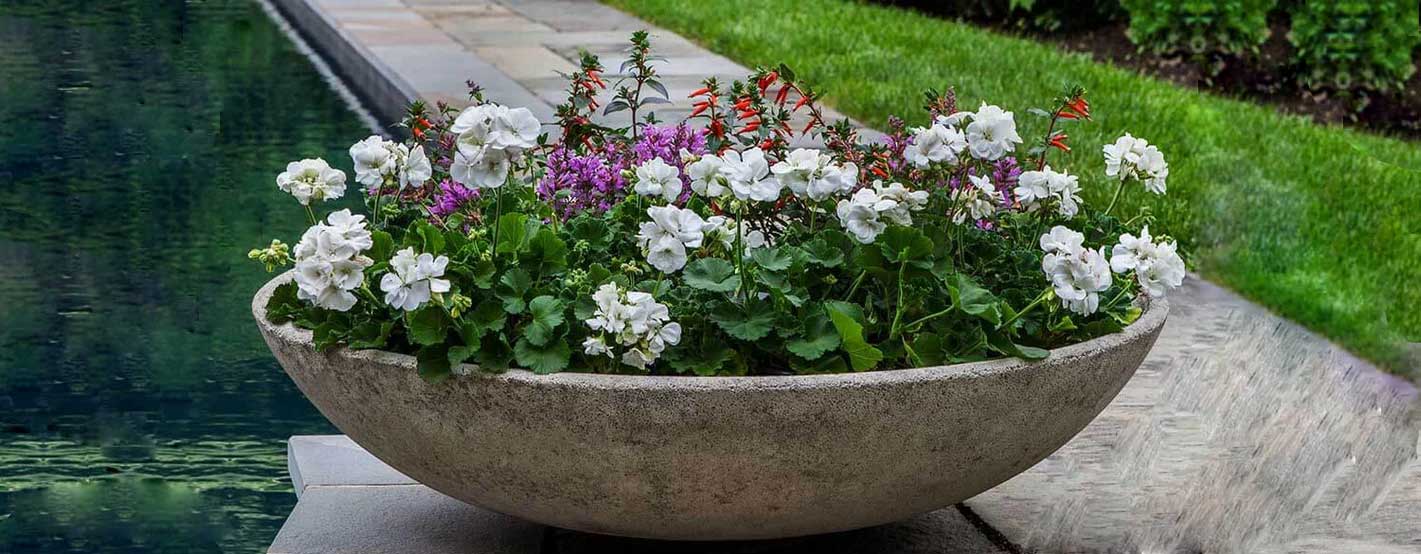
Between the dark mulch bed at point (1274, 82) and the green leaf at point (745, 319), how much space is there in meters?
6.76

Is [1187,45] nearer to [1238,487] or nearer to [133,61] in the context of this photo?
[133,61]

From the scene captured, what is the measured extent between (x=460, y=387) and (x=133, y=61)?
7.92m

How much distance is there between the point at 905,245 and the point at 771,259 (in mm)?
199

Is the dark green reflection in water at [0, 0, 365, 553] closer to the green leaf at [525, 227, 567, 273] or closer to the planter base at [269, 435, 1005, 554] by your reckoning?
the planter base at [269, 435, 1005, 554]

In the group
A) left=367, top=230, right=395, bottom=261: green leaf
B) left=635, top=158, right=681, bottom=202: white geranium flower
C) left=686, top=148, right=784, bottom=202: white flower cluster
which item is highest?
left=686, top=148, right=784, bottom=202: white flower cluster

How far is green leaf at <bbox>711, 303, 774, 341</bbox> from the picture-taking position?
8.11ft

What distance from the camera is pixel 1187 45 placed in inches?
375

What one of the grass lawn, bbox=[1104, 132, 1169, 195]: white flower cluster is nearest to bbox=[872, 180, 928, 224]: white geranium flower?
bbox=[1104, 132, 1169, 195]: white flower cluster

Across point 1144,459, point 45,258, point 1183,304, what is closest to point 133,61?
point 45,258

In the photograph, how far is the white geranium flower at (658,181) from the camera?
2740mm

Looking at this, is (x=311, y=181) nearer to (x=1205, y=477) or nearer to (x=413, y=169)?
(x=413, y=169)

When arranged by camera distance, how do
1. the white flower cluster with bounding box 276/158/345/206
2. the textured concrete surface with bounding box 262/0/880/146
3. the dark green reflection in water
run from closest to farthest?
the white flower cluster with bounding box 276/158/345/206, the dark green reflection in water, the textured concrete surface with bounding box 262/0/880/146

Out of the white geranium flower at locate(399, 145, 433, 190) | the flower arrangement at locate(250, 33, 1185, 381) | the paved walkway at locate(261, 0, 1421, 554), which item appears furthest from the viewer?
the paved walkway at locate(261, 0, 1421, 554)

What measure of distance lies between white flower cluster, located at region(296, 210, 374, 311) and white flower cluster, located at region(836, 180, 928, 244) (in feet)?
2.30
